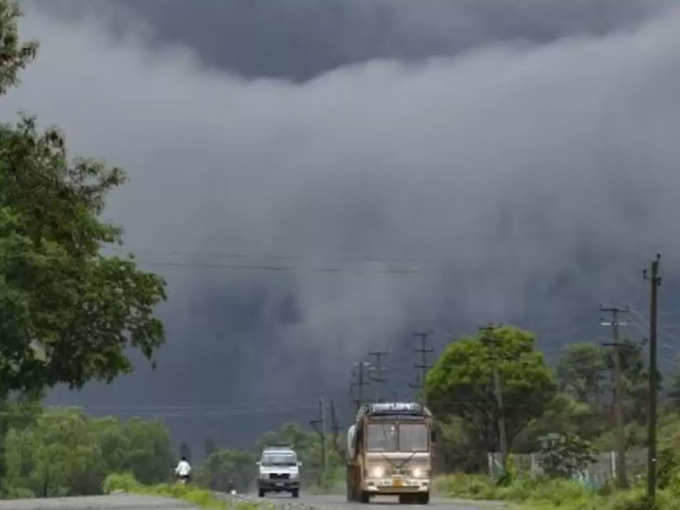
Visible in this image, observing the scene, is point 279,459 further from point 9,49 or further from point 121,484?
point 9,49

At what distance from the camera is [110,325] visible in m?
→ 49.7

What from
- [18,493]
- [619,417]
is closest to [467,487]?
[619,417]

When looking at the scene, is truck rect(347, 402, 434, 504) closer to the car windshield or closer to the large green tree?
the large green tree

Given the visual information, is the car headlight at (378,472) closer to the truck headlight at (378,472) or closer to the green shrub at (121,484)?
the truck headlight at (378,472)

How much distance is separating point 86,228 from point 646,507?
62.6ft

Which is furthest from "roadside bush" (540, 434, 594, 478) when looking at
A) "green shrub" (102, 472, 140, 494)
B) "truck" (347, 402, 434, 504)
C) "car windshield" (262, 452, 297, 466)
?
"truck" (347, 402, 434, 504)

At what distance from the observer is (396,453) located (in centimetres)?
5862

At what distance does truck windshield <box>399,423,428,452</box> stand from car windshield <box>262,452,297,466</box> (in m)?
30.4

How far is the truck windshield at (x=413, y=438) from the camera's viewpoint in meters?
→ 58.8

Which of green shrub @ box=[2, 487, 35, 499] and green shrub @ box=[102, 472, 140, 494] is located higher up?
green shrub @ box=[102, 472, 140, 494]

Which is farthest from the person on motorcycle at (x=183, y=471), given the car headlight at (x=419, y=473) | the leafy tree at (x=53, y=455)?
the leafy tree at (x=53, y=455)

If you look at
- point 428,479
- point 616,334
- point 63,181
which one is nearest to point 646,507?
point 428,479

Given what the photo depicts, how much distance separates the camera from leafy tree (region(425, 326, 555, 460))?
12038 centimetres

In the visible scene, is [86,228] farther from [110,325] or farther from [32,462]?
[32,462]
